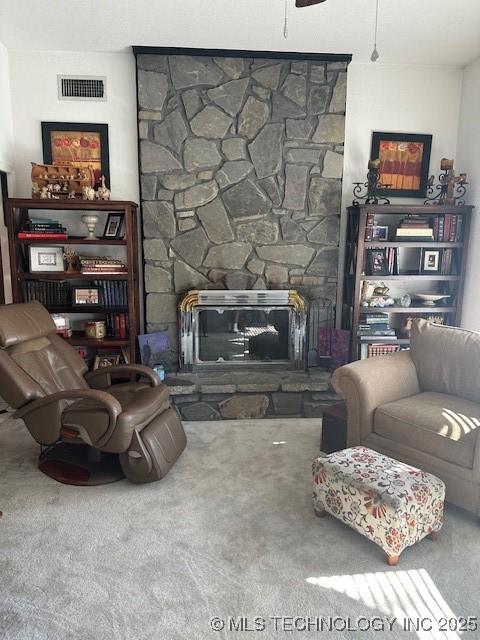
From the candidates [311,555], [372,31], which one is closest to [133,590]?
[311,555]

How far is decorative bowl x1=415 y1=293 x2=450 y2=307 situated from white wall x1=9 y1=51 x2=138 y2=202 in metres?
2.74

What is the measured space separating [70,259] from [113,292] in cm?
44

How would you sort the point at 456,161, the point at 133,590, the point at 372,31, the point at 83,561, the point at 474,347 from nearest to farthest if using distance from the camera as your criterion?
the point at 133,590, the point at 83,561, the point at 474,347, the point at 372,31, the point at 456,161

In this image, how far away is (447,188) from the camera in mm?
3883

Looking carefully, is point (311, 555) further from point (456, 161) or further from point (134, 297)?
point (456, 161)

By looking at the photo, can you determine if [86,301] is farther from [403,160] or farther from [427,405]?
[403,160]

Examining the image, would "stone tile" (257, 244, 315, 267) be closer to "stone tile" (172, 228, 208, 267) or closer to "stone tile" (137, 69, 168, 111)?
"stone tile" (172, 228, 208, 267)

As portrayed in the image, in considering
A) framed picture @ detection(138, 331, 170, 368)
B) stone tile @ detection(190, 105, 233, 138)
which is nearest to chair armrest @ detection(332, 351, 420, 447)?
framed picture @ detection(138, 331, 170, 368)

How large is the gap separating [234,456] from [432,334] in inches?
60.1

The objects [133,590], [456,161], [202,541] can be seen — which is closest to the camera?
[133,590]

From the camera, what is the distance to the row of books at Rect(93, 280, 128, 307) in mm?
3822

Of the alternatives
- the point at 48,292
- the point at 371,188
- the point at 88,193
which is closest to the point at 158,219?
the point at 88,193

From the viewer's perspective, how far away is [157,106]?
375 cm

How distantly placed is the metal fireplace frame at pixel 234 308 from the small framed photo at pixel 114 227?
764 millimetres
